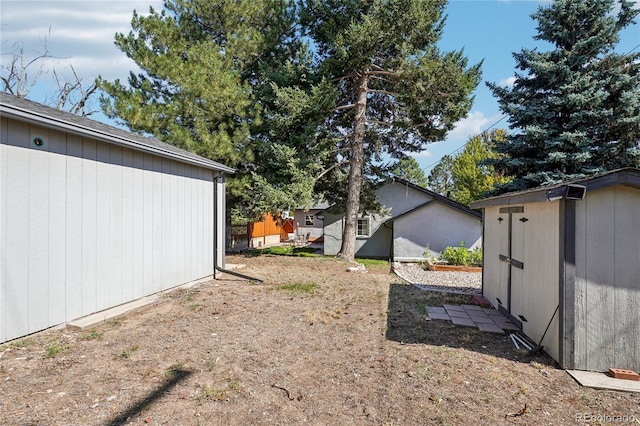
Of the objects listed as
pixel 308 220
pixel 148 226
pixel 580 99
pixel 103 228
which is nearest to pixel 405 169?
pixel 580 99

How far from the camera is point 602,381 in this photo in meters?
3.60

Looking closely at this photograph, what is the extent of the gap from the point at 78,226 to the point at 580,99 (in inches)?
561

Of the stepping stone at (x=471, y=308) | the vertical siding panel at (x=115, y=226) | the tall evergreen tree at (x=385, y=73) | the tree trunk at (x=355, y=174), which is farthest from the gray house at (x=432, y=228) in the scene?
the vertical siding panel at (x=115, y=226)

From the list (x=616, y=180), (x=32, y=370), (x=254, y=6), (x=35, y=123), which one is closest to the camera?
(x=32, y=370)

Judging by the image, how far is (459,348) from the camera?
14.7ft

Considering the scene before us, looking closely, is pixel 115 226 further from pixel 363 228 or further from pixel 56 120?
pixel 363 228

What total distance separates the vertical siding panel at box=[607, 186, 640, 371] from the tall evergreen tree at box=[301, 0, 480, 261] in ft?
31.4

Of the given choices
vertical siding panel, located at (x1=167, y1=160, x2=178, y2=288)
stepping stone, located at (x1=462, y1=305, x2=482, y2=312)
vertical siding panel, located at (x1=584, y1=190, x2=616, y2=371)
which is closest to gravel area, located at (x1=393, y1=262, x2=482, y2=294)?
stepping stone, located at (x1=462, y1=305, x2=482, y2=312)

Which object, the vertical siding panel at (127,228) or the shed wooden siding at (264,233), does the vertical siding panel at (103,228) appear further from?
the shed wooden siding at (264,233)

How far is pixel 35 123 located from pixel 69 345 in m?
2.92

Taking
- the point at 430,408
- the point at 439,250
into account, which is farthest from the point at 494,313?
the point at 439,250

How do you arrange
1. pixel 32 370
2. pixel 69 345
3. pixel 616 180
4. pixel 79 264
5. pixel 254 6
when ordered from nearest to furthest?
pixel 32 370, pixel 616 180, pixel 69 345, pixel 79 264, pixel 254 6

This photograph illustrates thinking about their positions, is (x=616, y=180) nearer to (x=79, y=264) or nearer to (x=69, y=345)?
(x=69, y=345)

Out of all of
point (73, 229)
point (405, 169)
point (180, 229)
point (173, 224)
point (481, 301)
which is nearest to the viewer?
point (73, 229)
